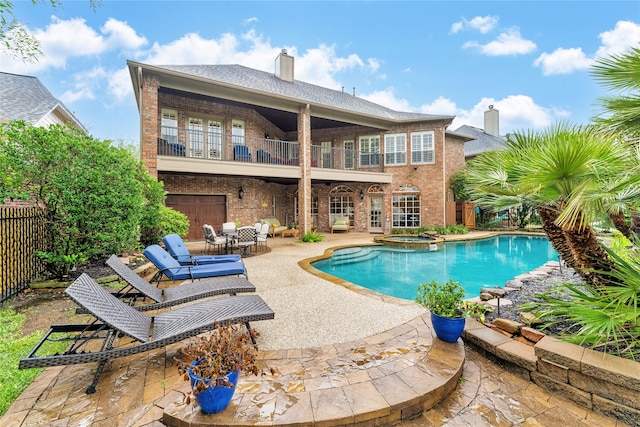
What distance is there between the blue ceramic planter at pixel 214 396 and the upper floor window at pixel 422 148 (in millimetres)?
15661

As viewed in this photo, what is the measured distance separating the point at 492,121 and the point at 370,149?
13659 mm

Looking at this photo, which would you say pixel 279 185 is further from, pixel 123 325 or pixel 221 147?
pixel 123 325

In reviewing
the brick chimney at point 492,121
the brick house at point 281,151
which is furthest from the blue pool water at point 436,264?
the brick chimney at point 492,121

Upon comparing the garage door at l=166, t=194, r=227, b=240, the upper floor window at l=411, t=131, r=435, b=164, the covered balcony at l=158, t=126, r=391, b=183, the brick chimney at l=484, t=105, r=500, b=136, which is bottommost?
the garage door at l=166, t=194, r=227, b=240

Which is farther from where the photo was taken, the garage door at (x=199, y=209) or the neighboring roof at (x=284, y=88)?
the garage door at (x=199, y=209)

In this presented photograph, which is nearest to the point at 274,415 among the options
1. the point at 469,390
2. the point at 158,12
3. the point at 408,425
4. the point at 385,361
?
the point at 408,425

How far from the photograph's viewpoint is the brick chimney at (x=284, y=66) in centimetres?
1491

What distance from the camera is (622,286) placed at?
2.64m

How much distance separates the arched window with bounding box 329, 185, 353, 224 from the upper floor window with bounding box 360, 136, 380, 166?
6.31 feet

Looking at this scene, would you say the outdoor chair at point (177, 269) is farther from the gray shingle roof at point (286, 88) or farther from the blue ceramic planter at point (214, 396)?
the gray shingle roof at point (286, 88)

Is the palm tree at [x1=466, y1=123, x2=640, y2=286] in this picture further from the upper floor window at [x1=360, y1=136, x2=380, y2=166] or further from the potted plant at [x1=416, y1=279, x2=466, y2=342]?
the upper floor window at [x1=360, y1=136, x2=380, y2=166]

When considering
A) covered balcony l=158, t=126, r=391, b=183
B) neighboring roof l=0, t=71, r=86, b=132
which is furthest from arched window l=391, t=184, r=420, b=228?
neighboring roof l=0, t=71, r=86, b=132

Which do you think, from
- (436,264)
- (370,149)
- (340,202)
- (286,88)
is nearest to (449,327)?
(436,264)

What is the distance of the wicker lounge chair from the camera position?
11.0 ft
